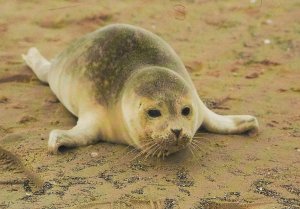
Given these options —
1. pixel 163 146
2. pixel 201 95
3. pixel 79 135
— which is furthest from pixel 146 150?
pixel 201 95

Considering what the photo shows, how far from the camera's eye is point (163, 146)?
11.6 ft

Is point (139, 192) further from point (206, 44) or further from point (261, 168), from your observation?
point (206, 44)

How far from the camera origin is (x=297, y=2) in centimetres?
762

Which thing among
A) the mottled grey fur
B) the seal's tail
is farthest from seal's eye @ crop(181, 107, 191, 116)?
the seal's tail

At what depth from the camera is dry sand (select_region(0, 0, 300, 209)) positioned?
127 inches

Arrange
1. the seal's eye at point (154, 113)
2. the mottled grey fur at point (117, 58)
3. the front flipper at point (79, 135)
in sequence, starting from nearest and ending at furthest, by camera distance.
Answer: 1. the seal's eye at point (154, 113)
2. the front flipper at point (79, 135)
3. the mottled grey fur at point (117, 58)

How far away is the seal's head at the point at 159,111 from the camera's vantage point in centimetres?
351

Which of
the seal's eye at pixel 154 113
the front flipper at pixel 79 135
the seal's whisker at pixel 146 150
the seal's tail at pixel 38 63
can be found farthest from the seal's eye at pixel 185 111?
the seal's tail at pixel 38 63

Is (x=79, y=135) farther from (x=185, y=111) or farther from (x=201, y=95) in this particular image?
(x=201, y=95)

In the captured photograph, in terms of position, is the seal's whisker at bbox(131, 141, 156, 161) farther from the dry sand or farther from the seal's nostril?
the seal's nostril

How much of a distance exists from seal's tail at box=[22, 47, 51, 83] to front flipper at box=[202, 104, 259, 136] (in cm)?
166

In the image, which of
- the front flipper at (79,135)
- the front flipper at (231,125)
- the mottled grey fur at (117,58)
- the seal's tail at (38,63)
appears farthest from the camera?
the seal's tail at (38,63)

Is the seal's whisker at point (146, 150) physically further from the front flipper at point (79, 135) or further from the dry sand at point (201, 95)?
the front flipper at point (79, 135)

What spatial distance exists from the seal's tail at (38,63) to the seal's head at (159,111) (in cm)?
160
